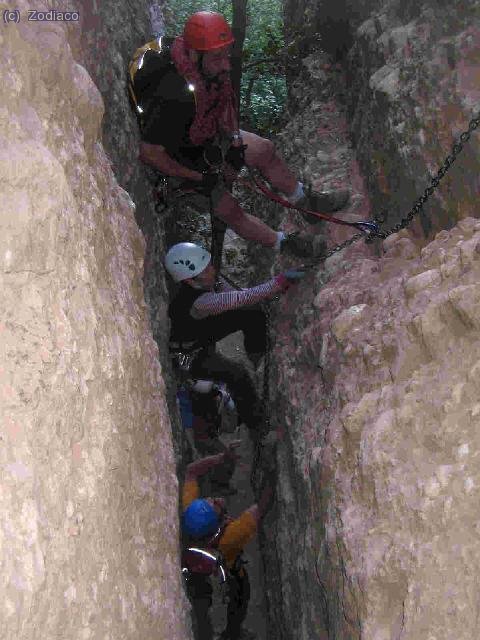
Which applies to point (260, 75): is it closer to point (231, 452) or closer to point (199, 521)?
point (231, 452)

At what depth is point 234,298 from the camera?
15.3 feet

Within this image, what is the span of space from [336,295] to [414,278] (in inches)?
37.2

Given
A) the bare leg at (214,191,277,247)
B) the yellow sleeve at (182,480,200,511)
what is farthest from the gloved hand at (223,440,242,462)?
the bare leg at (214,191,277,247)

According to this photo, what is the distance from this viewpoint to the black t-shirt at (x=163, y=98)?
14.5ft

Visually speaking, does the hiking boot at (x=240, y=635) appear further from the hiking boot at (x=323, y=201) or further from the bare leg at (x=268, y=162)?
the bare leg at (x=268, y=162)

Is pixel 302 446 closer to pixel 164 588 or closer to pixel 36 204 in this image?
pixel 164 588

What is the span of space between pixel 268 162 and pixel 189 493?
2688mm

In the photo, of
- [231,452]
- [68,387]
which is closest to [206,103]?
[231,452]

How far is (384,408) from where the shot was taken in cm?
296

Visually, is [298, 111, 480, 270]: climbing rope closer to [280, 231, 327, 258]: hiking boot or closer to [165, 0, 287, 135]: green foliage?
[280, 231, 327, 258]: hiking boot

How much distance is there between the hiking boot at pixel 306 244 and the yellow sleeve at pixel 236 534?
1967mm

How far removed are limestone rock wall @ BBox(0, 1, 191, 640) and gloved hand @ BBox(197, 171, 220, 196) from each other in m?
1.84

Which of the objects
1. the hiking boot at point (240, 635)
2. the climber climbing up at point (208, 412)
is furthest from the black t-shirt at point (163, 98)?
the hiking boot at point (240, 635)

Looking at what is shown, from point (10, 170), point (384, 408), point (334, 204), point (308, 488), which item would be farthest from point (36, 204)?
point (334, 204)
